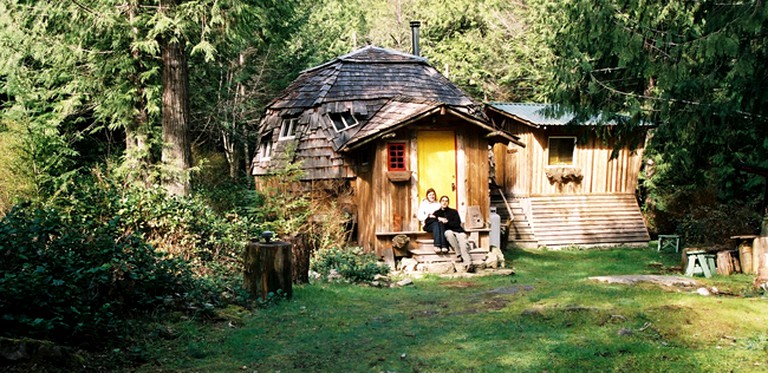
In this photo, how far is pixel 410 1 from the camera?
38031 millimetres

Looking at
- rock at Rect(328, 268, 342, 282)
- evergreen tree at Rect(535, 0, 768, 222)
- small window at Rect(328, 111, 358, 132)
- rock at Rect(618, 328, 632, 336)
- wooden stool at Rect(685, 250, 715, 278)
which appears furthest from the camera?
small window at Rect(328, 111, 358, 132)

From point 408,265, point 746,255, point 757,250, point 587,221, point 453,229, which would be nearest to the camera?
point 757,250

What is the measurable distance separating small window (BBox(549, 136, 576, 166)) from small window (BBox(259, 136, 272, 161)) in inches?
340

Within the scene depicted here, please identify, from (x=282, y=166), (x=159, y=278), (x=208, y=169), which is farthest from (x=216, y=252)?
(x=208, y=169)

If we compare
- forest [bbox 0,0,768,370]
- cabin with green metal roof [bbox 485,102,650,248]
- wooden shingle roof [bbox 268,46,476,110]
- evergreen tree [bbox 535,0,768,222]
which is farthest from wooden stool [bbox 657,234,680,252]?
wooden shingle roof [bbox 268,46,476,110]

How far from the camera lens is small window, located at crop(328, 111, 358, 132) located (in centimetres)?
1631

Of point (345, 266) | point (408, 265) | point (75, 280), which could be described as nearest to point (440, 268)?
point (408, 265)

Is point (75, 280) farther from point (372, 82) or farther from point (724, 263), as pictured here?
point (372, 82)

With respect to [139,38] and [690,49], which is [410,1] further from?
[690,49]

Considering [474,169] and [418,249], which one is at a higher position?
[474,169]

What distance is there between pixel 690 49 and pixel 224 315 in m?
7.29

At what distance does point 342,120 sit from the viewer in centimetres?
1645

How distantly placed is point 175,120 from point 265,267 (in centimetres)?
589

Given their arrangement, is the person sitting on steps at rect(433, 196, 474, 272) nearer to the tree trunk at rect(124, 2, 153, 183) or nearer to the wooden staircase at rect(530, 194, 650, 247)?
the tree trunk at rect(124, 2, 153, 183)
